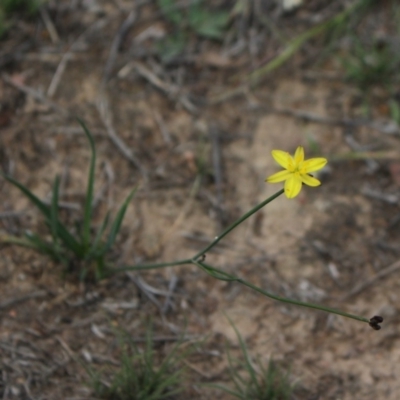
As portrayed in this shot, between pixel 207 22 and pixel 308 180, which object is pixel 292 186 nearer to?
pixel 308 180

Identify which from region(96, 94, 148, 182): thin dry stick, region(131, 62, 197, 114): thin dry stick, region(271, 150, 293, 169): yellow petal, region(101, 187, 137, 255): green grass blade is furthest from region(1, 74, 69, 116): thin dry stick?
region(271, 150, 293, 169): yellow petal

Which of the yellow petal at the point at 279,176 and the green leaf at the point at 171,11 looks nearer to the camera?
the yellow petal at the point at 279,176

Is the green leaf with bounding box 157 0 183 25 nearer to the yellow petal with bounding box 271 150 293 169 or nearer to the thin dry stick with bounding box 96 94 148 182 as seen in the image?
the thin dry stick with bounding box 96 94 148 182

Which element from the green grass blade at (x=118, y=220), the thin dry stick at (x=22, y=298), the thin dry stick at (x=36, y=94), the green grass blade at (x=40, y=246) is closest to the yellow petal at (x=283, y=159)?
the green grass blade at (x=118, y=220)

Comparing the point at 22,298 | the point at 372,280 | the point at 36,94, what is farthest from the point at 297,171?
the point at 36,94

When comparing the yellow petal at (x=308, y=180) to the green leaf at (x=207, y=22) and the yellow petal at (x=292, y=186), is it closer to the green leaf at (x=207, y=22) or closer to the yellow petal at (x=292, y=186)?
the yellow petal at (x=292, y=186)

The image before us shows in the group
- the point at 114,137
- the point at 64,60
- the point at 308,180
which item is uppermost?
the point at 64,60
